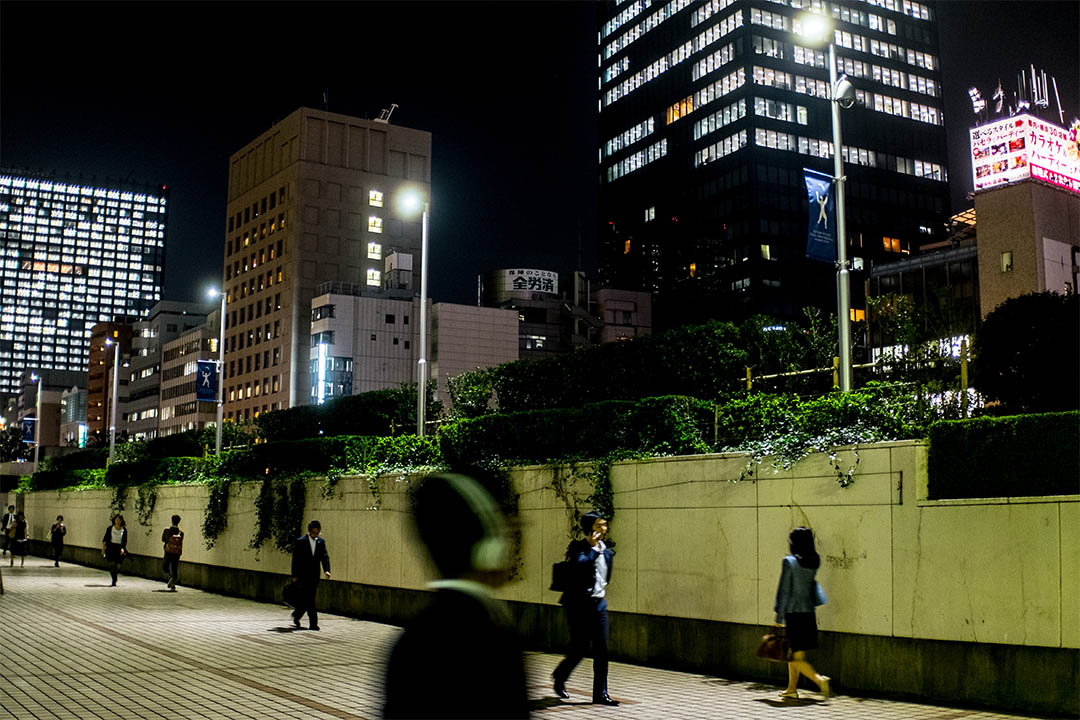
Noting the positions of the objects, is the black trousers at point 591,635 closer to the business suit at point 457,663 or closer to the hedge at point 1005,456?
the hedge at point 1005,456

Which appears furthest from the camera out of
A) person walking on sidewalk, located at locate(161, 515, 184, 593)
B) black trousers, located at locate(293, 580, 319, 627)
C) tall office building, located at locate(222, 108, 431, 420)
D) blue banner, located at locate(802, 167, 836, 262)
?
tall office building, located at locate(222, 108, 431, 420)

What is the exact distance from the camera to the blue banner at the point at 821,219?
49.6ft

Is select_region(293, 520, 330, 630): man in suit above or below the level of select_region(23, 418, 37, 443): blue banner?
below

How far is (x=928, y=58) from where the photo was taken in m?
137

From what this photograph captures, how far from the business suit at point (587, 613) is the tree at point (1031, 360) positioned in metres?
7.37

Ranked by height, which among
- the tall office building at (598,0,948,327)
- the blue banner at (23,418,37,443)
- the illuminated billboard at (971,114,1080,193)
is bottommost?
the blue banner at (23,418,37,443)

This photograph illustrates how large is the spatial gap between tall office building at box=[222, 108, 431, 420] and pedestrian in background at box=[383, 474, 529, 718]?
11141cm

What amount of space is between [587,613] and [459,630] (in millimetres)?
8004

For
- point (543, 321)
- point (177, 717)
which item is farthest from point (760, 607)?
point (543, 321)

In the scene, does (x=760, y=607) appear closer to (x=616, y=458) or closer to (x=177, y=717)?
(x=616, y=458)

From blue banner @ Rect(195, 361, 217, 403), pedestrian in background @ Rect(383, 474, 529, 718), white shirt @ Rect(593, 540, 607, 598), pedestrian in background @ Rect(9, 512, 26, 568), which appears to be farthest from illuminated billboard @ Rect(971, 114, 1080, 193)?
pedestrian in background @ Rect(383, 474, 529, 718)

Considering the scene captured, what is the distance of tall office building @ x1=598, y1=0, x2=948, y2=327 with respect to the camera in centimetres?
11919

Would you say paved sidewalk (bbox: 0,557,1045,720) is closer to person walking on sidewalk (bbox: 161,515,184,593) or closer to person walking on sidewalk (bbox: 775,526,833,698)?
person walking on sidewalk (bbox: 775,526,833,698)

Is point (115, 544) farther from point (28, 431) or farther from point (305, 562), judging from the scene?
point (28, 431)
